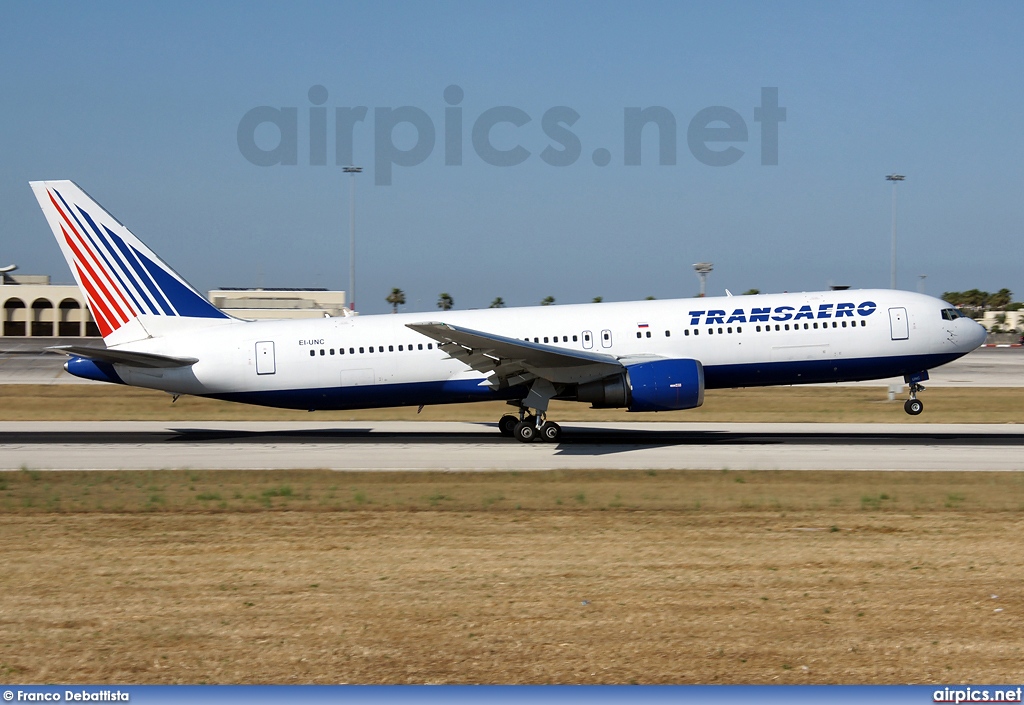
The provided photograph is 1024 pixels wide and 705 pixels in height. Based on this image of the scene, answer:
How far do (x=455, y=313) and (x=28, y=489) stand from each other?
1356 centimetres

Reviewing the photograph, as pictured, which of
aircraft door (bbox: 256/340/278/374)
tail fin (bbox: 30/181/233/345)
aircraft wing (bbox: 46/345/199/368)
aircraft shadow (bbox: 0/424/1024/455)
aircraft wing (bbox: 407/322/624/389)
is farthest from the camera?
tail fin (bbox: 30/181/233/345)

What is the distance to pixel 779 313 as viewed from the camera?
91.9 feet

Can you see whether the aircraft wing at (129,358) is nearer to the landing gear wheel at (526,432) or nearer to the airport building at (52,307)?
the landing gear wheel at (526,432)

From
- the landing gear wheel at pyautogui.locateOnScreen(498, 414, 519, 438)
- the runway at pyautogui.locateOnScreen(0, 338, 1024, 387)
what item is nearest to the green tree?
the runway at pyautogui.locateOnScreen(0, 338, 1024, 387)

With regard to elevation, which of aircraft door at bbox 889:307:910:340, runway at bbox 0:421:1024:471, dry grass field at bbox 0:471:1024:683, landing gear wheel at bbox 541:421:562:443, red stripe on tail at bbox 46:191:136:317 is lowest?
dry grass field at bbox 0:471:1024:683

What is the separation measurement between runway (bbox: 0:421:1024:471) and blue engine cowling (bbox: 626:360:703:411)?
1.24 metres

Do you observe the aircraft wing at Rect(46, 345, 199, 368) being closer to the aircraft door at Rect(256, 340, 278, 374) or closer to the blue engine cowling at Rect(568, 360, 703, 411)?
the aircraft door at Rect(256, 340, 278, 374)

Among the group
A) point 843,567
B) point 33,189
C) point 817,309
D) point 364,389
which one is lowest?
point 843,567

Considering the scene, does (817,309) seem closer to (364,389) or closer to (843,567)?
(364,389)

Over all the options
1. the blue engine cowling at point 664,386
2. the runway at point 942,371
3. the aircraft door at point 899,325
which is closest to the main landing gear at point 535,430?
the blue engine cowling at point 664,386

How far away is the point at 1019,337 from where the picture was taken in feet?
360

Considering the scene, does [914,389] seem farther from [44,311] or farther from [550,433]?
[44,311]

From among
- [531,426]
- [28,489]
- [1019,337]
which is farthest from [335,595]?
[1019,337]

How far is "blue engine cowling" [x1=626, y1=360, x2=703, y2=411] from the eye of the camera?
25.5 m
